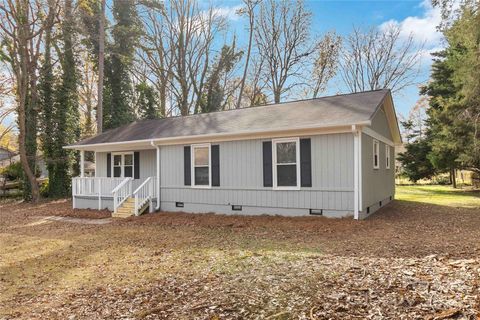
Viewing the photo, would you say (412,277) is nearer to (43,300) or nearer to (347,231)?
(347,231)

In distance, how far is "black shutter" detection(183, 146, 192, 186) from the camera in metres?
11.6

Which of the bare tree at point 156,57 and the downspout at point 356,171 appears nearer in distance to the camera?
the downspout at point 356,171

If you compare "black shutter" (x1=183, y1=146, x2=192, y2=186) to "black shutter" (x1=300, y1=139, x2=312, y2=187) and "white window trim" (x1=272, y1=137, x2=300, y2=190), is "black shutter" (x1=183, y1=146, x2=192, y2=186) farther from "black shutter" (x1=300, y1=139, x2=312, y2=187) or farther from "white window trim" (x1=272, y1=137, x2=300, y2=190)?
"black shutter" (x1=300, y1=139, x2=312, y2=187)

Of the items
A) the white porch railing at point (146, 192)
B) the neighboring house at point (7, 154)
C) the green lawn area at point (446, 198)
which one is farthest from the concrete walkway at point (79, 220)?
the green lawn area at point (446, 198)

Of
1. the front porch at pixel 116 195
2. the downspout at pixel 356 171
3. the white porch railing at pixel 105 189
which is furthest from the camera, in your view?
the white porch railing at pixel 105 189

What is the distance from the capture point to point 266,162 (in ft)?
33.0

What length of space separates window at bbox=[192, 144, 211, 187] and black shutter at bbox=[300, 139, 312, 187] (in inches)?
130

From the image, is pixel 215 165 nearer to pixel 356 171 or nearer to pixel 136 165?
pixel 356 171

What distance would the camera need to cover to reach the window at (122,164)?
14.5 m

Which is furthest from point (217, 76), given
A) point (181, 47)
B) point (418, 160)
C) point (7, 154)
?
point (7, 154)

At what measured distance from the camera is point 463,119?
1542 cm

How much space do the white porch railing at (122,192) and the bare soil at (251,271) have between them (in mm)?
2688

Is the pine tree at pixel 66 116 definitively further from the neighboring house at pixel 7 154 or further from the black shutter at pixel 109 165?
the black shutter at pixel 109 165

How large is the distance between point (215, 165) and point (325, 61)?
20.0 meters
